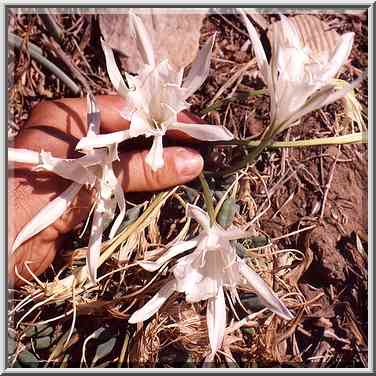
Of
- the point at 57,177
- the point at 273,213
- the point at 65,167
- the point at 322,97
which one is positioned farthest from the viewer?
the point at 273,213

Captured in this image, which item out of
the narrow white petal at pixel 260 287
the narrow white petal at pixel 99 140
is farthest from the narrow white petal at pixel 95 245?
the narrow white petal at pixel 260 287

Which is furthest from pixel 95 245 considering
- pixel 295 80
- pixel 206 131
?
pixel 295 80

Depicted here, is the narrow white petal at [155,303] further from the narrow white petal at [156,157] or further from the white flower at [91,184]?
the narrow white petal at [156,157]

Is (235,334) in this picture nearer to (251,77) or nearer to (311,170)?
(311,170)

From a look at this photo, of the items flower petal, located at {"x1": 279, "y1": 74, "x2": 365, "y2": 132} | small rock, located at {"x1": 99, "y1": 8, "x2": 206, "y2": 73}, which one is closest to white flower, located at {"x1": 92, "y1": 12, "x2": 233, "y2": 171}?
flower petal, located at {"x1": 279, "y1": 74, "x2": 365, "y2": 132}

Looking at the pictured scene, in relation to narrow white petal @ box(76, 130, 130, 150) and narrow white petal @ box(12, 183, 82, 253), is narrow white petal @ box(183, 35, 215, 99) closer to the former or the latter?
narrow white petal @ box(76, 130, 130, 150)

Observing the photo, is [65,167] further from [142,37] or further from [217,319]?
[217,319]
